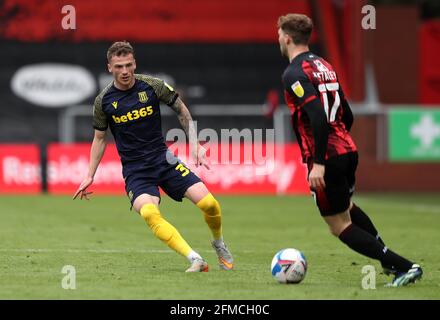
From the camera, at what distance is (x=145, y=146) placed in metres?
10.8

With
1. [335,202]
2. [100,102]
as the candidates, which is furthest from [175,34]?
[335,202]

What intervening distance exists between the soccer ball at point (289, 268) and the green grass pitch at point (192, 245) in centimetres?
9

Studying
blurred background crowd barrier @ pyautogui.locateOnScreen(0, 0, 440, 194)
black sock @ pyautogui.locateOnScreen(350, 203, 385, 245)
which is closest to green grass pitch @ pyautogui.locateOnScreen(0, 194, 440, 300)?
black sock @ pyautogui.locateOnScreen(350, 203, 385, 245)

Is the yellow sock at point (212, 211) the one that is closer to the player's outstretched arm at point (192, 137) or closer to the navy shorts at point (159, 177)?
the navy shorts at point (159, 177)

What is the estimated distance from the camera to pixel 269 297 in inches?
341

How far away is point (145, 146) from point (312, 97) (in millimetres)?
2361

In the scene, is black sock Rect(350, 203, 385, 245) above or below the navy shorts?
below

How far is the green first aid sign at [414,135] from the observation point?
24.9 metres

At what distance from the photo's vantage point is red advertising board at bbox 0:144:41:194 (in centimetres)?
2433

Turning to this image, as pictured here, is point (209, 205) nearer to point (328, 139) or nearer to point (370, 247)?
point (328, 139)

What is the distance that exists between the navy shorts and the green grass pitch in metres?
0.77

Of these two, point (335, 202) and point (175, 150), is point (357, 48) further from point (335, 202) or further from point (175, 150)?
point (335, 202)

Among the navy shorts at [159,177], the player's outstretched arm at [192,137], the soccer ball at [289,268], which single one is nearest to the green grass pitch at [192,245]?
the soccer ball at [289,268]

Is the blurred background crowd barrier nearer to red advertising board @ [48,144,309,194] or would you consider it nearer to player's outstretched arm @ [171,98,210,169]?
red advertising board @ [48,144,309,194]
